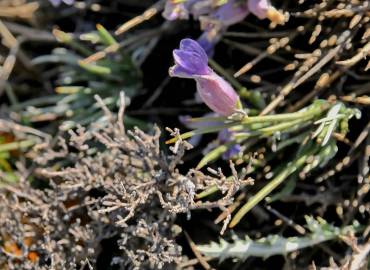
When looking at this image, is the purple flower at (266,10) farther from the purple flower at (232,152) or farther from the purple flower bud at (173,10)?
the purple flower at (232,152)

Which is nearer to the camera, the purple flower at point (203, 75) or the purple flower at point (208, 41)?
the purple flower at point (203, 75)

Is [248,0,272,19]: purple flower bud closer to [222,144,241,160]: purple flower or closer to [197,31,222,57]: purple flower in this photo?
[197,31,222,57]: purple flower

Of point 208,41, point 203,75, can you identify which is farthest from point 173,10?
point 203,75

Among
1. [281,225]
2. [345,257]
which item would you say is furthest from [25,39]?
[345,257]

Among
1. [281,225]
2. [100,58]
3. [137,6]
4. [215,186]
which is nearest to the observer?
[215,186]

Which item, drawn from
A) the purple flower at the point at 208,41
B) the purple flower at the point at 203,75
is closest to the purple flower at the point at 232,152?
the purple flower at the point at 203,75

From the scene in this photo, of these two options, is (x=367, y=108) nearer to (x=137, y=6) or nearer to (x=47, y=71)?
(x=137, y=6)
